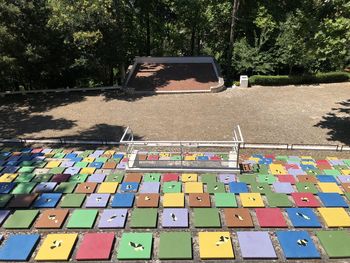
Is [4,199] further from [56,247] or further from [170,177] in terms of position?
[170,177]

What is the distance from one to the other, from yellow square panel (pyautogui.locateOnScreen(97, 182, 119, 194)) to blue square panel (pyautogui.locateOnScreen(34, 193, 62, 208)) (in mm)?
1162

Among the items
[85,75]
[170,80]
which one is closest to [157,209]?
[170,80]

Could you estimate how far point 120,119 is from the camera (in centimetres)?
1909

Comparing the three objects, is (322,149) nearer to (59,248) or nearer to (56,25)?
(59,248)

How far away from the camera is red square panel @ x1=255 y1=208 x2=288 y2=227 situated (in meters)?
7.67

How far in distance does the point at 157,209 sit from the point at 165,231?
0.95m

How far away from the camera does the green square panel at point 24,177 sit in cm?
Answer: 1028

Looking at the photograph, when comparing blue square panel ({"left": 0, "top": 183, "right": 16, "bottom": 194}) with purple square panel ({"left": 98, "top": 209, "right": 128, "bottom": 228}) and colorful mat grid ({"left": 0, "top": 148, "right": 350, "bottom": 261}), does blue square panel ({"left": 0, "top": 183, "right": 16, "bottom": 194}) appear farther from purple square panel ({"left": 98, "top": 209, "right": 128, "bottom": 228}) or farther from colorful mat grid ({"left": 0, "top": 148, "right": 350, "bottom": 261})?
purple square panel ({"left": 98, "top": 209, "right": 128, "bottom": 228})

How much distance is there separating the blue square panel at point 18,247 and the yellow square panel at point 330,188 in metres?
7.90

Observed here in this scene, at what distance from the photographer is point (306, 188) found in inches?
375

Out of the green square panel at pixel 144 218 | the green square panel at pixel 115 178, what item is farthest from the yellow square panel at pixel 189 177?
the green square panel at pixel 144 218

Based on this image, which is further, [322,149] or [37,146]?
[37,146]

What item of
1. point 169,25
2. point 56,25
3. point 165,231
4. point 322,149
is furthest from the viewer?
point 169,25

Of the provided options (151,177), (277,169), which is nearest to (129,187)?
(151,177)
